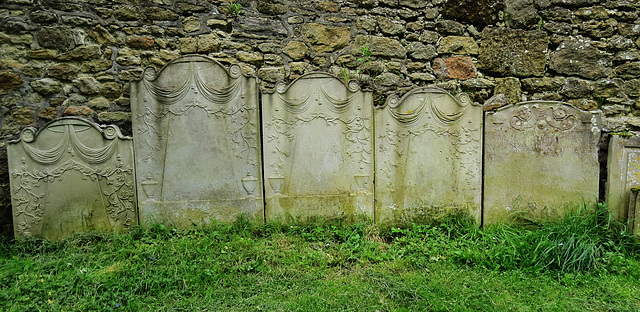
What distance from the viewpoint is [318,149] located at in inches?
139

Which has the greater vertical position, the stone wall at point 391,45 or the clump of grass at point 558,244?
the stone wall at point 391,45

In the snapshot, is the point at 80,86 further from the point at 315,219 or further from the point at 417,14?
the point at 417,14

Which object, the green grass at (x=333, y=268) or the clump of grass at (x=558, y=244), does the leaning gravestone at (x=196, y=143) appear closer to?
the green grass at (x=333, y=268)

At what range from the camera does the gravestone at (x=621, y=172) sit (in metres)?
3.28

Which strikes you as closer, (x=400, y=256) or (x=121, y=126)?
→ (x=400, y=256)

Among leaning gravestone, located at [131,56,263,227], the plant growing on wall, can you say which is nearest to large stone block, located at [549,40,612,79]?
leaning gravestone, located at [131,56,263,227]

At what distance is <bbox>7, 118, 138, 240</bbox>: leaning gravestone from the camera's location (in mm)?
3162

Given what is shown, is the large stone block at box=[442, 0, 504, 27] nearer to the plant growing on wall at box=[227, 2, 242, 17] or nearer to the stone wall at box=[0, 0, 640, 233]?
the stone wall at box=[0, 0, 640, 233]

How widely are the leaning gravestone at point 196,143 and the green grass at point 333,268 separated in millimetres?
215

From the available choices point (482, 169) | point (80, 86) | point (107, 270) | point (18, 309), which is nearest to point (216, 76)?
point (80, 86)

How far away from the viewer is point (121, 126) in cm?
379

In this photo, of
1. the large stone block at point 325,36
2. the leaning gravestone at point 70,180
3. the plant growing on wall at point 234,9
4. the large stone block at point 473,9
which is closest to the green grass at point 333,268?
the leaning gravestone at point 70,180

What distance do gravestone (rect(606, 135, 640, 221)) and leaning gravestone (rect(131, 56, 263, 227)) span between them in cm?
338

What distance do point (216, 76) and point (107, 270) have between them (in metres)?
1.89
